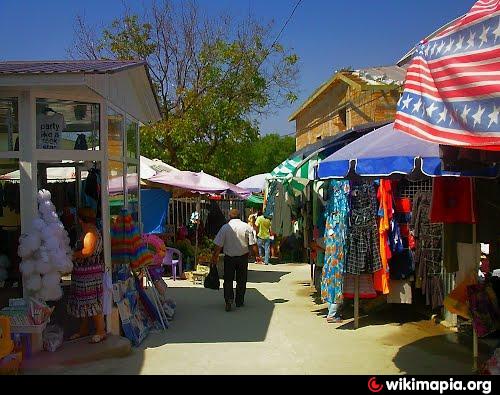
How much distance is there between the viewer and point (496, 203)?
5660 millimetres

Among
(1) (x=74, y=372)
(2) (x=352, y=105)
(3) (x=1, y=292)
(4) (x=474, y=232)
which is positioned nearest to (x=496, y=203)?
(4) (x=474, y=232)

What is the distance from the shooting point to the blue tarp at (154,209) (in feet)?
44.0

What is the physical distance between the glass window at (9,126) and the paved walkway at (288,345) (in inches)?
104

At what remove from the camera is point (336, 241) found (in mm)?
7855

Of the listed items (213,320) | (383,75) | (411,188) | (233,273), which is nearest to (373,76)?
(383,75)

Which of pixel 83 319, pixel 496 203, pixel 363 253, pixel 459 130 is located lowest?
pixel 83 319

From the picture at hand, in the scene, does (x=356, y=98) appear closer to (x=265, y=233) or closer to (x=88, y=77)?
(x=265, y=233)

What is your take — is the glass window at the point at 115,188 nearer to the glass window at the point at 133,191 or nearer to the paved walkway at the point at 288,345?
the glass window at the point at 133,191

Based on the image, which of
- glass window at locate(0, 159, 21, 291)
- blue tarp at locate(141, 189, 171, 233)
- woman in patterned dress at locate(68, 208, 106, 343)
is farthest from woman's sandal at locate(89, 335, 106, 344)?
blue tarp at locate(141, 189, 171, 233)

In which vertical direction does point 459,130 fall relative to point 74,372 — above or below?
above

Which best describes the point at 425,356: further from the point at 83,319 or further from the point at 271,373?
the point at 83,319

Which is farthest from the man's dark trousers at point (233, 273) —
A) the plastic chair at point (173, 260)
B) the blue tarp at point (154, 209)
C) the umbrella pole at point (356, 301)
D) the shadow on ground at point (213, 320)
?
the blue tarp at point (154, 209)
